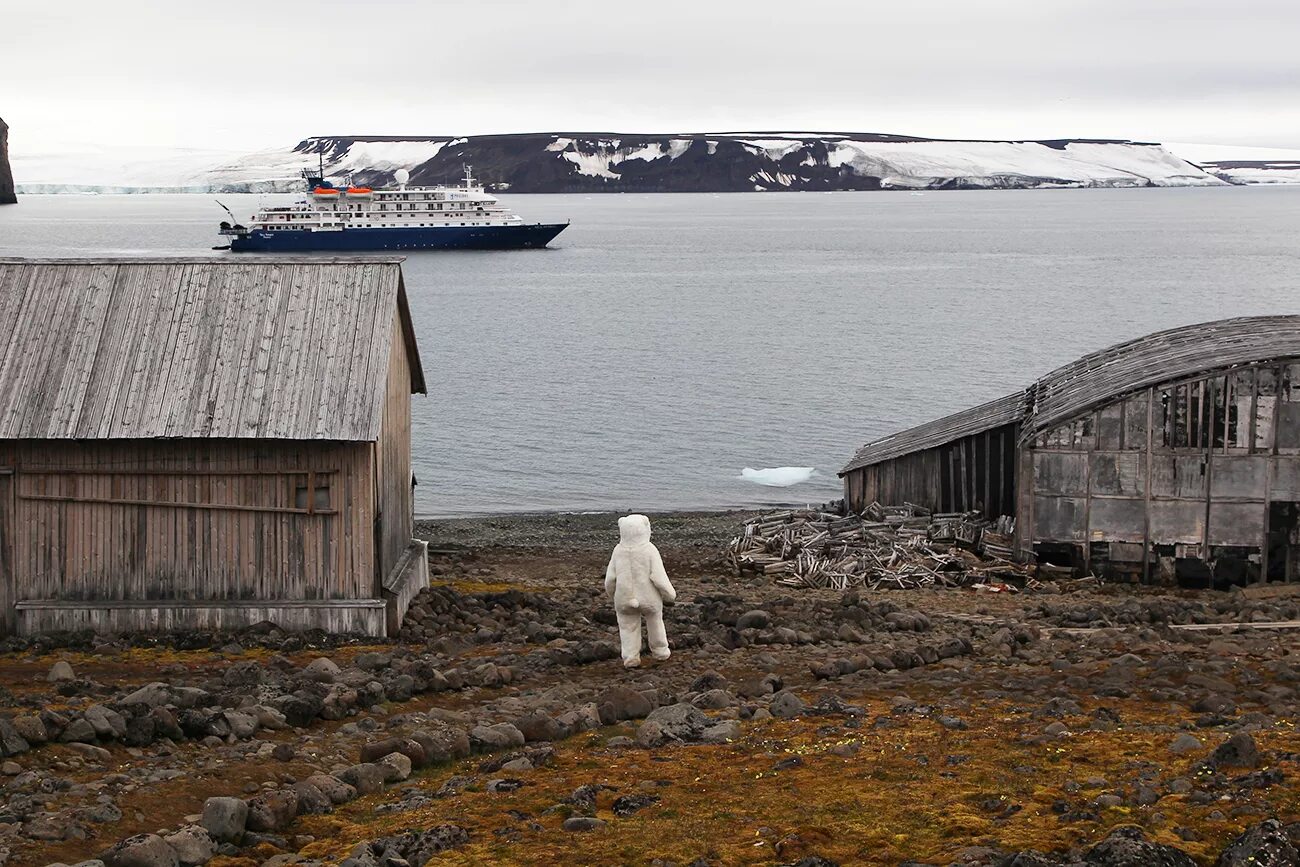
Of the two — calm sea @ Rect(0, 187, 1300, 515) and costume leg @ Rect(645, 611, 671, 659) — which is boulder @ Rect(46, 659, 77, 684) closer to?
costume leg @ Rect(645, 611, 671, 659)

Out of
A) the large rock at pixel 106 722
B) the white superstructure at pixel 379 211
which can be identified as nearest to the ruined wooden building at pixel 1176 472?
the large rock at pixel 106 722

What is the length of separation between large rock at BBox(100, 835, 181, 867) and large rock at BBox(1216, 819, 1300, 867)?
517cm

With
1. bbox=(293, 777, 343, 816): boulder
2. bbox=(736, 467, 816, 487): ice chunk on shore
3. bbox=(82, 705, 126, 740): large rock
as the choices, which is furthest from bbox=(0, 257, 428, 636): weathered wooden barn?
bbox=(736, 467, 816, 487): ice chunk on shore

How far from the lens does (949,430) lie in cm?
2372

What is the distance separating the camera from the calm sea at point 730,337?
39.2m

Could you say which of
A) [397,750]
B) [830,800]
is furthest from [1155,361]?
[397,750]

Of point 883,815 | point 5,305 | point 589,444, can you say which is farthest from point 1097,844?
point 589,444

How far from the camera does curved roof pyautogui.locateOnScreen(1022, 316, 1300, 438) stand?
64.0ft

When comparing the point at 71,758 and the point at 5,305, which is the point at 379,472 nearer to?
the point at 5,305

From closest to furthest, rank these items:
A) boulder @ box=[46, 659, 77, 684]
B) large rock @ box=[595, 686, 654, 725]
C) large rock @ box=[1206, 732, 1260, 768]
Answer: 1. large rock @ box=[1206, 732, 1260, 768]
2. large rock @ box=[595, 686, 654, 725]
3. boulder @ box=[46, 659, 77, 684]

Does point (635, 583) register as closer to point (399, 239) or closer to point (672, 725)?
point (672, 725)

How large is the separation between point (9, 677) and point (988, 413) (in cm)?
1485

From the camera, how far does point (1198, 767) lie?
866cm

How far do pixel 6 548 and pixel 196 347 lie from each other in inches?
110
